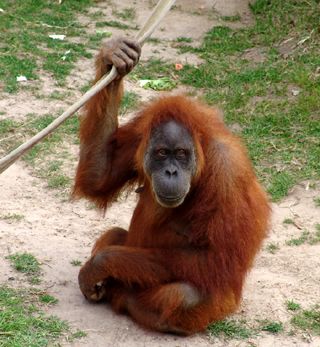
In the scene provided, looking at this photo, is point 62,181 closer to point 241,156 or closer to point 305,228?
point 305,228

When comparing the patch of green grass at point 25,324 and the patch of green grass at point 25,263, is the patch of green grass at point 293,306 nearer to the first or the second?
the patch of green grass at point 25,324

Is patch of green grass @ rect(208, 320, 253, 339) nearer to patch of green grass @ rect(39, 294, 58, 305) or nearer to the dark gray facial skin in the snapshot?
the dark gray facial skin

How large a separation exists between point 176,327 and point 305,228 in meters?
1.80

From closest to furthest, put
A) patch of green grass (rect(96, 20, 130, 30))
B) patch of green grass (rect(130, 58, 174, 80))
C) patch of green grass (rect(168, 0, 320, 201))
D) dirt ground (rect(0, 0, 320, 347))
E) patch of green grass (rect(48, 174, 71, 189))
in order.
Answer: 1. dirt ground (rect(0, 0, 320, 347))
2. patch of green grass (rect(48, 174, 71, 189))
3. patch of green grass (rect(168, 0, 320, 201))
4. patch of green grass (rect(130, 58, 174, 80))
5. patch of green grass (rect(96, 20, 130, 30))

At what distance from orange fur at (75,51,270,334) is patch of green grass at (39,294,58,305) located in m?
0.18

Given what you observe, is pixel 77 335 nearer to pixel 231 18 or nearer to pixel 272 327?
pixel 272 327

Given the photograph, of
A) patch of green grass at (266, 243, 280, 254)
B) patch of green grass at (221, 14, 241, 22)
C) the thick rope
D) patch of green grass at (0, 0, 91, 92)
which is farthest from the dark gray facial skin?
patch of green grass at (221, 14, 241, 22)

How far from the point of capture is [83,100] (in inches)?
162

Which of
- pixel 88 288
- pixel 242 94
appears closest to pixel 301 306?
pixel 88 288

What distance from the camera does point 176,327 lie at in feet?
15.7

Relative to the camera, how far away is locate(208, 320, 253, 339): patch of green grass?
487 cm

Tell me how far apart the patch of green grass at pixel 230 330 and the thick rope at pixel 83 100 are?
1.52 meters

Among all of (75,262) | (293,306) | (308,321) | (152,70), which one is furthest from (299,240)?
(152,70)

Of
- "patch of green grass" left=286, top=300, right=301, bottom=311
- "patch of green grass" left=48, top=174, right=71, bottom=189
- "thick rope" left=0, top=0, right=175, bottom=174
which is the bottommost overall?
"patch of green grass" left=48, top=174, right=71, bottom=189
